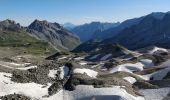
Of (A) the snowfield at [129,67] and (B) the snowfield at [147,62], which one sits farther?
(B) the snowfield at [147,62]

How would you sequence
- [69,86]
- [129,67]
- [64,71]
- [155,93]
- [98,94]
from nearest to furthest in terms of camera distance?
[98,94] < [69,86] < [155,93] < [64,71] < [129,67]

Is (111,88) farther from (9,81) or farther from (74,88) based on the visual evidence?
(9,81)

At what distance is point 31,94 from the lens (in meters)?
54.0

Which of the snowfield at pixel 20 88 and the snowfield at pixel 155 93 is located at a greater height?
the snowfield at pixel 20 88

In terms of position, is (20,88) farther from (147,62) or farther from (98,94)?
(147,62)

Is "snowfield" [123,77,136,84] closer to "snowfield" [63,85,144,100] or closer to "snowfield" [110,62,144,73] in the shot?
"snowfield" [63,85,144,100]

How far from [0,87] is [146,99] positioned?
25748mm

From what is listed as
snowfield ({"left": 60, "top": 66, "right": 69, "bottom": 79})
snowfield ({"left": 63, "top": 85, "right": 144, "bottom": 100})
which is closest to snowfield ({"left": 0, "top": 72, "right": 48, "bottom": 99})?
snowfield ({"left": 63, "top": 85, "right": 144, "bottom": 100})

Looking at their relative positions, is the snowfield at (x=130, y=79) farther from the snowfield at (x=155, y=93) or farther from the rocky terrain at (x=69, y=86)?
the snowfield at (x=155, y=93)

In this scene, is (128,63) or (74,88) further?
(128,63)

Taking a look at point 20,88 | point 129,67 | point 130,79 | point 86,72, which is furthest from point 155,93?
point 129,67

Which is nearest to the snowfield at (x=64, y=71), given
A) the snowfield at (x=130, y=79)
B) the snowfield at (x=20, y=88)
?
the snowfield at (x=20, y=88)

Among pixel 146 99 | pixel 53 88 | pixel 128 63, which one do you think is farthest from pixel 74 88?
pixel 128 63

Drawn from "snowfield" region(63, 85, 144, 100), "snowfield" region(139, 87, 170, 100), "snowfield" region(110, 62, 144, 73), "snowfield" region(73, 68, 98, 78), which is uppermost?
"snowfield" region(73, 68, 98, 78)
